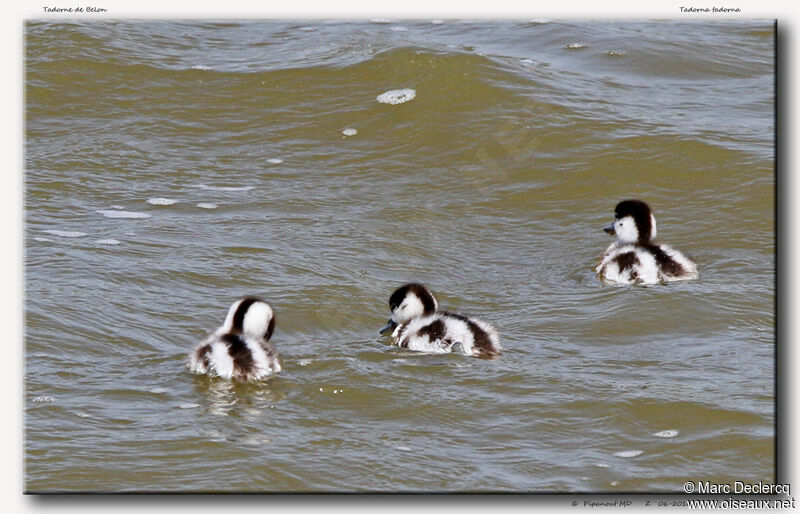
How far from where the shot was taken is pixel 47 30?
12.3 meters

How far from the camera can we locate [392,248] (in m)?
9.08

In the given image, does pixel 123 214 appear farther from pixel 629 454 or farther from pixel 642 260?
pixel 629 454

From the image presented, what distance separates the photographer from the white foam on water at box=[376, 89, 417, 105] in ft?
38.3

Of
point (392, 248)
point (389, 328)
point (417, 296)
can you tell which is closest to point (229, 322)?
point (389, 328)

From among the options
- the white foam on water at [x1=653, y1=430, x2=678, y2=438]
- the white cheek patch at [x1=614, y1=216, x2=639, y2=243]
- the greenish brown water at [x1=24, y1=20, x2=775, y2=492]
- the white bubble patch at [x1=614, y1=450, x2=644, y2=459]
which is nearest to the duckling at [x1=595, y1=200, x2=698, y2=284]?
the white cheek patch at [x1=614, y1=216, x2=639, y2=243]

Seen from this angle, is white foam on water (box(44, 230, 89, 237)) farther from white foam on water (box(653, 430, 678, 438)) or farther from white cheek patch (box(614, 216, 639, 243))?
white foam on water (box(653, 430, 678, 438))

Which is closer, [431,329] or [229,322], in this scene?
[229,322]

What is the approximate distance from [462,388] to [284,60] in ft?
21.1

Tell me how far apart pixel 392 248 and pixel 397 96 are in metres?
3.02

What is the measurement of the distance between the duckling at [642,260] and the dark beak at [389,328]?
6.03 feet

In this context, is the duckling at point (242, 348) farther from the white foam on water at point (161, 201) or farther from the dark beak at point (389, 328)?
the white foam on water at point (161, 201)

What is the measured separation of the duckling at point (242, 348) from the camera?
253 inches

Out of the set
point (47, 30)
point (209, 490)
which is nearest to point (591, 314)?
point (209, 490)

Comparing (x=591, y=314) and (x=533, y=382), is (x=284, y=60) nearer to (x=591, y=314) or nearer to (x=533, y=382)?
(x=591, y=314)
